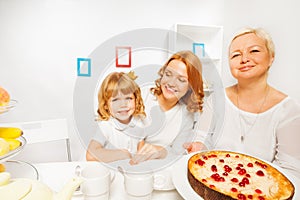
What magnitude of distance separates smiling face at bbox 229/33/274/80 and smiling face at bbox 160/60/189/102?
0.84ft

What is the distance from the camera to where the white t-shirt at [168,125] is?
0.98 metres

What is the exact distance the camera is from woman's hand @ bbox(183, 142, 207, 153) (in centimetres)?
85

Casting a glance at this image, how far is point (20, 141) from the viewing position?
661 mm

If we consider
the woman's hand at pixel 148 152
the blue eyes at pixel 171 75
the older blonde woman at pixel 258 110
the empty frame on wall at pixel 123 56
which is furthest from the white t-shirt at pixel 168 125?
the empty frame on wall at pixel 123 56

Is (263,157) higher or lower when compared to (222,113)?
lower

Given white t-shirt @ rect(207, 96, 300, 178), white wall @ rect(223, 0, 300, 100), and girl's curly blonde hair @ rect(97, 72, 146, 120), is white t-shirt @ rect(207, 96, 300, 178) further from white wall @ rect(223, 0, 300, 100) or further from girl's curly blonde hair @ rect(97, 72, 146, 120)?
girl's curly blonde hair @ rect(97, 72, 146, 120)

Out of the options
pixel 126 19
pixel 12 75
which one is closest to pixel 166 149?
pixel 126 19

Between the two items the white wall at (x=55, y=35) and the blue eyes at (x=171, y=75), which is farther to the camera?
the white wall at (x=55, y=35)

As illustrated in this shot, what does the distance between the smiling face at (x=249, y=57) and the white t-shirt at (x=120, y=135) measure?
1.87ft

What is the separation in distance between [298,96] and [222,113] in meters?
0.24

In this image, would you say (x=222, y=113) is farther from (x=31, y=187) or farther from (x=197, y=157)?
Result: (x=31, y=187)

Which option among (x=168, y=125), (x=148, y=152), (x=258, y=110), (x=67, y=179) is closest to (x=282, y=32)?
(x=258, y=110)

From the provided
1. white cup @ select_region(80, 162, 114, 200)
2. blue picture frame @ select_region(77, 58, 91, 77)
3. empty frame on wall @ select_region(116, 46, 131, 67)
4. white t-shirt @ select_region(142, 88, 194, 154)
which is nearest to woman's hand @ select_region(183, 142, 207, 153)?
white t-shirt @ select_region(142, 88, 194, 154)

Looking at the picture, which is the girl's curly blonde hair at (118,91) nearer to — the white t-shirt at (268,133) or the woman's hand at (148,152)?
the woman's hand at (148,152)
